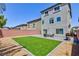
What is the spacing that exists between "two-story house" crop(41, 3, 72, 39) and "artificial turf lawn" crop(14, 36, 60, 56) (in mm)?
189

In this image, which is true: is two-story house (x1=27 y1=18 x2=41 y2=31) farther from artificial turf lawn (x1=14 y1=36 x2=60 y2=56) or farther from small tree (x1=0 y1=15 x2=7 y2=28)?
small tree (x1=0 y1=15 x2=7 y2=28)

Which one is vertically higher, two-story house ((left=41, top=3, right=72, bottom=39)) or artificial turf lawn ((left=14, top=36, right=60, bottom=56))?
two-story house ((left=41, top=3, right=72, bottom=39))

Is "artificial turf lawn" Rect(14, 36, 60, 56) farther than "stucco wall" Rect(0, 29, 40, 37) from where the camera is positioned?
No

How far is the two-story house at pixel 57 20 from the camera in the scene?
10.6 ft

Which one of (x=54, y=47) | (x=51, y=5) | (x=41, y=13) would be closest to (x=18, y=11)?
(x=41, y=13)

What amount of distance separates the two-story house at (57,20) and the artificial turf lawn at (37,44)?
0.19 metres

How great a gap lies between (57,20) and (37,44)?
67 centimetres

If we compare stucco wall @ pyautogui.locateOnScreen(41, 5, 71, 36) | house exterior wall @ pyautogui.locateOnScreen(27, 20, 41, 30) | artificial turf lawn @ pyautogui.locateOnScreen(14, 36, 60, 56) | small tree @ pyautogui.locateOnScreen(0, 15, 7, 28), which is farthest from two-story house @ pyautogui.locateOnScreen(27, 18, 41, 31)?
small tree @ pyautogui.locateOnScreen(0, 15, 7, 28)

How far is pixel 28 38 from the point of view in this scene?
330cm

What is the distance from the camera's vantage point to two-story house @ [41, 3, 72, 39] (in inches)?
127

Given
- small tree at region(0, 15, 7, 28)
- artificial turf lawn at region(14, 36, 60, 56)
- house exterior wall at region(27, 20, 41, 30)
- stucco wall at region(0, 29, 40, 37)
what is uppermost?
small tree at region(0, 15, 7, 28)

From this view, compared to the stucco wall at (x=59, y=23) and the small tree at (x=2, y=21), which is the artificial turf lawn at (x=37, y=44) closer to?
the stucco wall at (x=59, y=23)

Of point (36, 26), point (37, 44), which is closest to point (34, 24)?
point (36, 26)

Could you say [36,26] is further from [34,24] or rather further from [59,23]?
[59,23]
